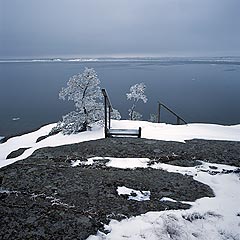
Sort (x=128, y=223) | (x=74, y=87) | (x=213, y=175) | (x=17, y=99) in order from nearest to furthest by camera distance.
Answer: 1. (x=128, y=223)
2. (x=213, y=175)
3. (x=74, y=87)
4. (x=17, y=99)

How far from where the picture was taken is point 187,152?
7.76m

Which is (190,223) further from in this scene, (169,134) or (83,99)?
(83,99)

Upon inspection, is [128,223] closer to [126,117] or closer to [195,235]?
[195,235]

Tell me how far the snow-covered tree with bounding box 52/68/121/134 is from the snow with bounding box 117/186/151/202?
1352 cm

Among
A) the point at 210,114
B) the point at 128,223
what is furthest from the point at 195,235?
the point at 210,114

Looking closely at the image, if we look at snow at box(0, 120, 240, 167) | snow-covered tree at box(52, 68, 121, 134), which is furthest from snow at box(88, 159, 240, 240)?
snow-covered tree at box(52, 68, 121, 134)

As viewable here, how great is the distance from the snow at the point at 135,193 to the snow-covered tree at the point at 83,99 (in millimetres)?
13518

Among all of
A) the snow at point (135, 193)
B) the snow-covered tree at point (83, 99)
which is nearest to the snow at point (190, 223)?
the snow at point (135, 193)

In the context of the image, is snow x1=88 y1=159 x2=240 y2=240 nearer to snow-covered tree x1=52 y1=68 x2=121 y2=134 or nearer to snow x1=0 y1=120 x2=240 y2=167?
snow x1=0 y1=120 x2=240 y2=167

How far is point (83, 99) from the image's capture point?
1833 cm

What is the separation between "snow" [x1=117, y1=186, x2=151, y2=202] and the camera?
4.77 meters

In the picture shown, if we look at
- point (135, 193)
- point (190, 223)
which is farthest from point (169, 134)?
point (190, 223)

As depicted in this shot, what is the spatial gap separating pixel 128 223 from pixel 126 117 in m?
37.6

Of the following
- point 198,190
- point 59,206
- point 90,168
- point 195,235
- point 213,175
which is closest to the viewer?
point 195,235
